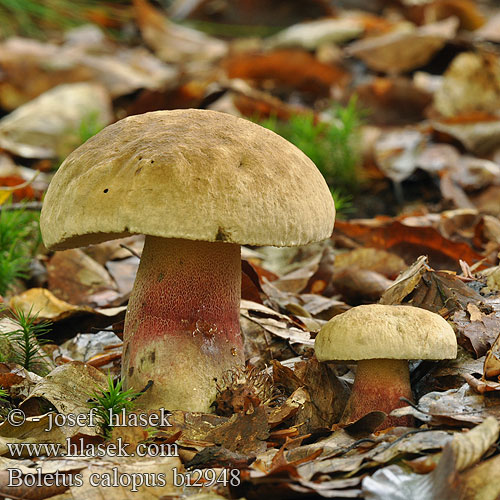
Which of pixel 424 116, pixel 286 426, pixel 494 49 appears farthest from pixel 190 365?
pixel 494 49

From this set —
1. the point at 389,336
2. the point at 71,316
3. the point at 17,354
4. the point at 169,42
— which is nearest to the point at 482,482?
the point at 389,336

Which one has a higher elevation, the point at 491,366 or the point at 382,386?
the point at 491,366

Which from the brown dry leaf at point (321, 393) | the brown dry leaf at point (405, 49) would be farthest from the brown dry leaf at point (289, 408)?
the brown dry leaf at point (405, 49)

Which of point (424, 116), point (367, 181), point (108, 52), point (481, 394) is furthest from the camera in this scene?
point (108, 52)

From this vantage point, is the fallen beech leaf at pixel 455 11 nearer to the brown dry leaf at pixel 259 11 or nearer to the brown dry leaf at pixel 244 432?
the brown dry leaf at pixel 259 11

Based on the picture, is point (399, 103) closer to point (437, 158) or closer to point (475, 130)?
point (475, 130)

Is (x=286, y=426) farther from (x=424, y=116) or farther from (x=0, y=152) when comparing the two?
(x=424, y=116)
